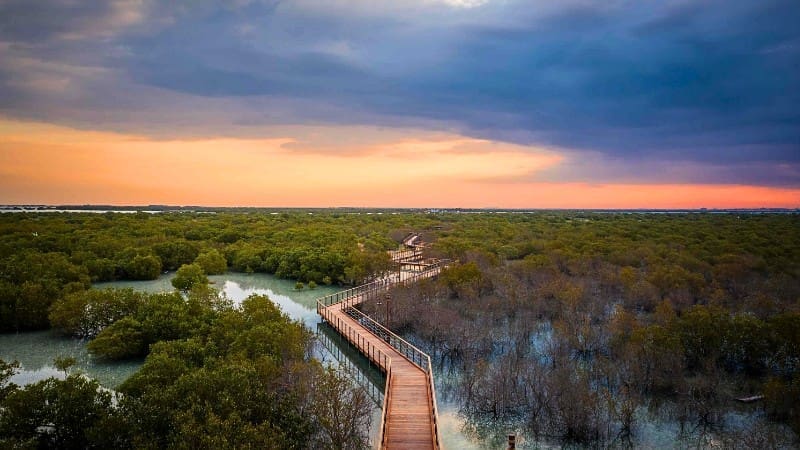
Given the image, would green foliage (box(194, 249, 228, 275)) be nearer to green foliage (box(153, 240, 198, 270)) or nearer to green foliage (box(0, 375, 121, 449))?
green foliage (box(153, 240, 198, 270))

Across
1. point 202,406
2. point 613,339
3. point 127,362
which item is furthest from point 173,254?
point 613,339

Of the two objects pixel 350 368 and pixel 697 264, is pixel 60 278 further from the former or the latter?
pixel 697 264

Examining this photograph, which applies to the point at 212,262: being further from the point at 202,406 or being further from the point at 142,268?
the point at 202,406

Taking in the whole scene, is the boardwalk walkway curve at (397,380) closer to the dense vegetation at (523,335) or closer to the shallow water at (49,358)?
the dense vegetation at (523,335)

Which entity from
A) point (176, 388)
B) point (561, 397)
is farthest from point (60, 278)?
point (561, 397)

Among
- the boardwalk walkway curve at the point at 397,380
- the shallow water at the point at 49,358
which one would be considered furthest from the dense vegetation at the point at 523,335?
the boardwalk walkway curve at the point at 397,380

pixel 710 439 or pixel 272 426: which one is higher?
pixel 272 426
